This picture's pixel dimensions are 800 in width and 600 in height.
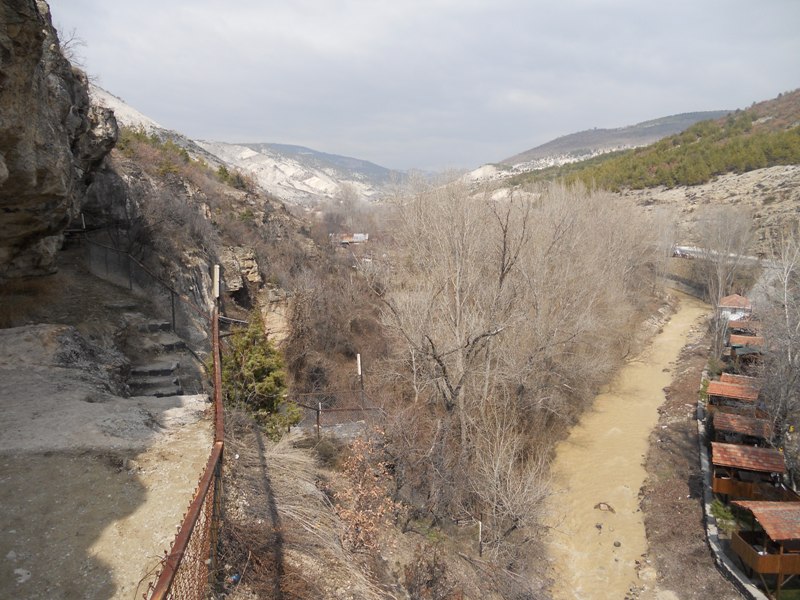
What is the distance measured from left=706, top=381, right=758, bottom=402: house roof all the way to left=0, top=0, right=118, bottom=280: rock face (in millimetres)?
19904

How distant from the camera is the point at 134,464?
5336 mm

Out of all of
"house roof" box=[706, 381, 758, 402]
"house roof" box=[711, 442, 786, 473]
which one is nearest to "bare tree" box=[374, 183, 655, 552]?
"house roof" box=[706, 381, 758, 402]

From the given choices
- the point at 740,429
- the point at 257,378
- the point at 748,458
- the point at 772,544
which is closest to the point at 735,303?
the point at 740,429

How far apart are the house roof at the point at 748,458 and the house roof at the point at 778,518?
207cm

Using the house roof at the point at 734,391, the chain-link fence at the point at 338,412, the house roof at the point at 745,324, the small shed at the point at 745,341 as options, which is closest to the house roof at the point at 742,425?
the house roof at the point at 734,391

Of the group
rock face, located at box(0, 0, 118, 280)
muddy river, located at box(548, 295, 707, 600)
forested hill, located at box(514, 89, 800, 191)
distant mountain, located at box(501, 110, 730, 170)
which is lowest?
muddy river, located at box(548, 295, 707, 600)

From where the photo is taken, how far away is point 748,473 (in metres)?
13.9

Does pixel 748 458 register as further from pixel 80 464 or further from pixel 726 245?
pixel 726 245

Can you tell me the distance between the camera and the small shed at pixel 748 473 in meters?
13.0

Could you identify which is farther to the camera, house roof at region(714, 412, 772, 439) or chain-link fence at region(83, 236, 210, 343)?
house roof at region(714, 412, 772, 439)

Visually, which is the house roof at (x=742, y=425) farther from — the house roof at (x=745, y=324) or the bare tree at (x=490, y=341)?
the house roof at (x=745, y=324)

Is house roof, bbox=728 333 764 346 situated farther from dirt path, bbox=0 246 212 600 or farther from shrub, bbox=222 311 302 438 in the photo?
dirt path, bbox=0 246 212 600

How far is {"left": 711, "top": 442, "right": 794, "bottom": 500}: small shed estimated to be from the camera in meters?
13.0

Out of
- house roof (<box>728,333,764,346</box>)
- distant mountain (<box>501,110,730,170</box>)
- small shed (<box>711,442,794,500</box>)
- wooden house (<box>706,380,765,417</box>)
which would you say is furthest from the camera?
distant mountain (<box>501,110,730,170</box>)
